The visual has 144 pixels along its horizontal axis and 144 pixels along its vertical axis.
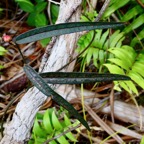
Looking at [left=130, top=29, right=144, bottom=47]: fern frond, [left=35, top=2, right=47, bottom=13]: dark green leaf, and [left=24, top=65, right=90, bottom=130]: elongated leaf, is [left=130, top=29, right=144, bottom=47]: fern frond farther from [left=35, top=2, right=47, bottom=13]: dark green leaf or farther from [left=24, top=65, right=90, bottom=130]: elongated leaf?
[left=24, top=65, right=90, bottom=130]: elongated leaf

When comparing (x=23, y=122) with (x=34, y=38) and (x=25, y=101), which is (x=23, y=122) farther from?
(x=34, y=38)

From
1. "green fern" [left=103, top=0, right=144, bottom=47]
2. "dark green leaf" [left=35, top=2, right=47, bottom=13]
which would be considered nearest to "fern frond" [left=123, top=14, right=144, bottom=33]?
"green fern" [left=103, top=0, right=144, bottom=47]

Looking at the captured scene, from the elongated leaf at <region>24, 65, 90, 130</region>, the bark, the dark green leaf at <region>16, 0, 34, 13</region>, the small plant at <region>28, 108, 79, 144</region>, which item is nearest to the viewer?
the elongated leaf at <region>24, 65, 90, 130</region>

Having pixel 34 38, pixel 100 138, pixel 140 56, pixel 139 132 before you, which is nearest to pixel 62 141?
pixel 100 138

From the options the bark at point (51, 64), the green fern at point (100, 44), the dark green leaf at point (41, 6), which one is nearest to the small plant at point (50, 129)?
the bark at point (51, 64)

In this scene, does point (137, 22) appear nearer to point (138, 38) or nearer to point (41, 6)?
point (138, 38)

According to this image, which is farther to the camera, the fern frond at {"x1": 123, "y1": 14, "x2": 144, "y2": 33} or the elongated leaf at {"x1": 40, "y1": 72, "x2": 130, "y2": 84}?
the fern frond at {"x1": 123, "y1": 14, "x2": 144, "y2": 33}
